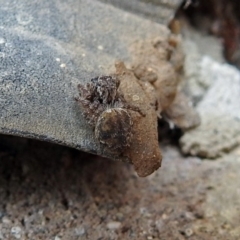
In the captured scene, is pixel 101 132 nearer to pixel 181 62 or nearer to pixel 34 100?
pixel 34 100

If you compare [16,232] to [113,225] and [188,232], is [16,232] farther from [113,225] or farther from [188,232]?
[188,232]

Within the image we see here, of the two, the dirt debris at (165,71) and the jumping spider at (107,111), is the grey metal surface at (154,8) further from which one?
the jumping spider at (107,111)

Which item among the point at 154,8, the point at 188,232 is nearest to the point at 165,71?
the point at 154,8

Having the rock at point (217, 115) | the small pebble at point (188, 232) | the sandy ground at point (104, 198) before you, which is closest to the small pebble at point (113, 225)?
the sandy ground at point (104, 198)

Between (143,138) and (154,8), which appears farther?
(154,8)

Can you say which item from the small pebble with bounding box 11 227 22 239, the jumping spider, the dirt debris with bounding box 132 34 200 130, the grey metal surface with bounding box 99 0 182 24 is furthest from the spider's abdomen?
the grey metal surface with bounding box 99 0 182 24
